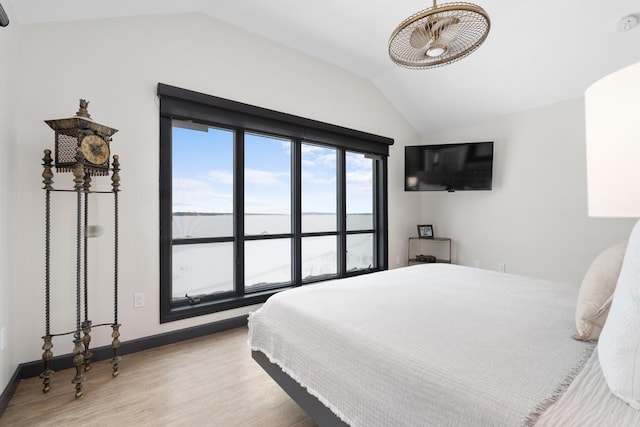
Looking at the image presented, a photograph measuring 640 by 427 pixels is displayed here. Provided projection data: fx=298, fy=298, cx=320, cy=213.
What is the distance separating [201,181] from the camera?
2.91 m

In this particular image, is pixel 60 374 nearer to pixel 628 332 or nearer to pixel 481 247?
pixel 628 332

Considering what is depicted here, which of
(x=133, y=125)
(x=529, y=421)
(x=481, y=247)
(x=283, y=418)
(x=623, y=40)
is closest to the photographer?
(x=529, y=421)

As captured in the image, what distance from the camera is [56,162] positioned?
1.92 meters

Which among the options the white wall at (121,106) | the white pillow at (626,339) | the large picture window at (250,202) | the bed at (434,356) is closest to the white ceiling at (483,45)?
the white wall at (121,106)

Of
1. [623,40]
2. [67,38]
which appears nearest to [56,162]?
[67,38]

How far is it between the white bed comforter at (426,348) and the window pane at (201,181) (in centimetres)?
142

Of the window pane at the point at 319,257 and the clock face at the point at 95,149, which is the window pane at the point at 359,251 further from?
the clock face at the point at 95,149

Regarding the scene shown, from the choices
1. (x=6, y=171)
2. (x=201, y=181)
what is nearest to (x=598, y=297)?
(x=201, y=181)

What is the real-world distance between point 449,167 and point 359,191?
131cm

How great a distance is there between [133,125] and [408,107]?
362cm

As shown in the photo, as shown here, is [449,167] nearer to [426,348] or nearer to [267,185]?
[267,185]

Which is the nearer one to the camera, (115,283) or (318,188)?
(115,283)

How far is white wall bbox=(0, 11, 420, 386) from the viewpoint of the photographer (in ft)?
6.69

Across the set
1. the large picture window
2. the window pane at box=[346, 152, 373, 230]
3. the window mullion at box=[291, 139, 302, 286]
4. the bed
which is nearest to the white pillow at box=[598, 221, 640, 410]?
the bed
